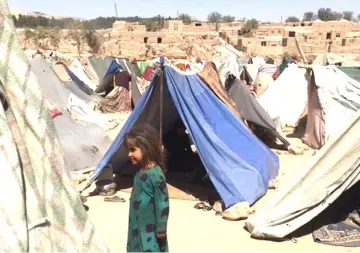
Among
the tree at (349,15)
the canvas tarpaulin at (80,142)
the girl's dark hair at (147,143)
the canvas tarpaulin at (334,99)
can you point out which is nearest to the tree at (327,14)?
the tree at (349,15)

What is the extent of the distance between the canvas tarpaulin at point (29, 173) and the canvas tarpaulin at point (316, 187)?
2.68m

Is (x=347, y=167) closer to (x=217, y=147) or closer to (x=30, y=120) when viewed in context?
(x=217, y=147)

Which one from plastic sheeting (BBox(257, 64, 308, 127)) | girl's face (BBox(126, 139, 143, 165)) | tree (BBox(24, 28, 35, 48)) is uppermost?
girl's face (BBox(126, 139, 143, 165))

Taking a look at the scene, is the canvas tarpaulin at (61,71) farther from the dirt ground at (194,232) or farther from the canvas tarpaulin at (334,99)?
the dirt ground at (194,232)

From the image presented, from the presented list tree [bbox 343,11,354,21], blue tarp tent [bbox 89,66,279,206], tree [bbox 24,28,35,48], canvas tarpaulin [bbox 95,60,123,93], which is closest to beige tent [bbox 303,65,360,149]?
blue tarp tent [bbox 89,66,279,206]

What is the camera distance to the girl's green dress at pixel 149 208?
2.80 metres

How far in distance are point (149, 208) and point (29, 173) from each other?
82 centimetres

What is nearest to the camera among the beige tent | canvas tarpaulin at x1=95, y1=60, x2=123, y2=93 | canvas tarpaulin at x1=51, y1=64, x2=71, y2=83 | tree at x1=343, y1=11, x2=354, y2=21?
the beige tent

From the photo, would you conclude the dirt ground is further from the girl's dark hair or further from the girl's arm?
the girl's dark hair

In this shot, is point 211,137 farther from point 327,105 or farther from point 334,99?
point 334,99

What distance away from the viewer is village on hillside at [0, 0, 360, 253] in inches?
92.0

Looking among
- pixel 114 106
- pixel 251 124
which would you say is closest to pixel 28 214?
pixel 251 124

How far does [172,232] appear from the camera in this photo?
5145 mm

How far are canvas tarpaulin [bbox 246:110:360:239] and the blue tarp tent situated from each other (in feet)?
2.97
